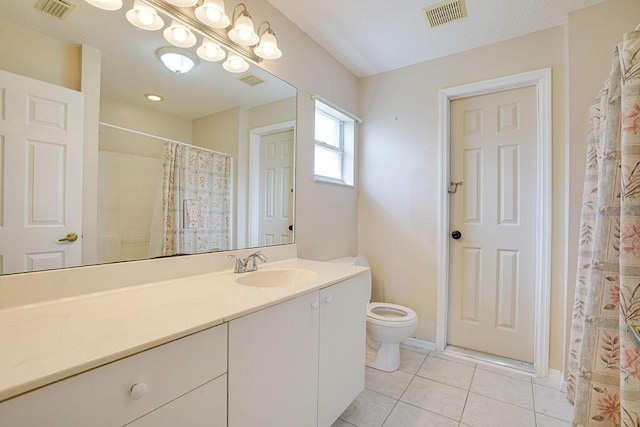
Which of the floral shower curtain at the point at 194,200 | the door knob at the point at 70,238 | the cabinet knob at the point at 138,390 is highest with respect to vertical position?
the floral shower curtain at the point at 194,200

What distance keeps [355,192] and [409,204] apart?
19.6 inches

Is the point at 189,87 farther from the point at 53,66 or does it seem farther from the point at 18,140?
the point at 18,140

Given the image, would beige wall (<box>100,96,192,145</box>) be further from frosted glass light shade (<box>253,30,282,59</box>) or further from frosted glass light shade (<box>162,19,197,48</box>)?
frosted glass light shade (<box>253,30,282,59</box>)

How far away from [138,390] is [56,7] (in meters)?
1.26

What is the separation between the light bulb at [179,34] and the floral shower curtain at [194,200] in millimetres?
480

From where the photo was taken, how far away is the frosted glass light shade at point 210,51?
4.61 ft

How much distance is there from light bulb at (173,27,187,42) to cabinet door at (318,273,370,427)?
1.32m

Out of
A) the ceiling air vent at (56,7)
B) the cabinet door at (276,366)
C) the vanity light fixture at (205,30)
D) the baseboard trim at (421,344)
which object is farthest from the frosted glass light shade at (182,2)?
the baseboard trim at (421,344)

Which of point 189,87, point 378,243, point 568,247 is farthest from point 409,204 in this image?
point 189,87

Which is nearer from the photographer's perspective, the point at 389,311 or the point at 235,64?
the point at 235,64

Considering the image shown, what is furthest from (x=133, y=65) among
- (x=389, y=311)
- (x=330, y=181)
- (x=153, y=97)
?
(x=389, y=311)

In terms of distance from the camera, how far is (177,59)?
1314 mm

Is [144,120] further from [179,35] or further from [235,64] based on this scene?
[235,64]

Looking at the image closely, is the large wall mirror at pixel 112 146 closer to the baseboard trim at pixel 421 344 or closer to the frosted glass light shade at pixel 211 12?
the frosted glass light shade at pixel 211 12
